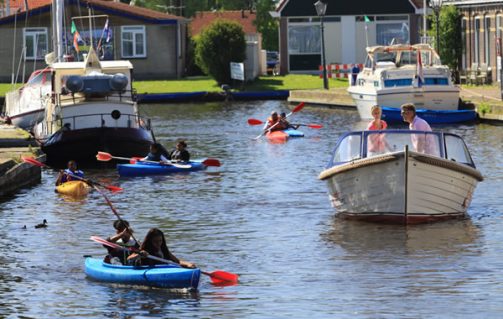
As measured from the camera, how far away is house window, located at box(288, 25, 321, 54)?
7538 cm

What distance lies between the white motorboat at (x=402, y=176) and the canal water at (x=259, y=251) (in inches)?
13.4

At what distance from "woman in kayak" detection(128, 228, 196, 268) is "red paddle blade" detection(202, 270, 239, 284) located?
32cm

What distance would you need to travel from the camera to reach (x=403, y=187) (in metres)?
24.1

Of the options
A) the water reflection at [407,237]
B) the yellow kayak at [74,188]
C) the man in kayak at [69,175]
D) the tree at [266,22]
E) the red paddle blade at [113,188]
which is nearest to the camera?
the water reflection at [407,237]

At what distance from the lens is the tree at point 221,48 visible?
6806 cm

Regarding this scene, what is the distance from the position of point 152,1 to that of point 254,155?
227 feet

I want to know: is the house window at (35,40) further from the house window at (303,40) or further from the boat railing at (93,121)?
the boat railing at (93,121)

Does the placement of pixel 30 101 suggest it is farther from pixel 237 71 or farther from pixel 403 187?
pixel 403 187

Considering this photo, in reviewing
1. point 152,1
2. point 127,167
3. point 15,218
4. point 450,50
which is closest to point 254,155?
point 127,167

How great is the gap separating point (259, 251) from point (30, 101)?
2538 centimetres

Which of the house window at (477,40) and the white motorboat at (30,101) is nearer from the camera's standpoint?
the white motorboat at (30,101)

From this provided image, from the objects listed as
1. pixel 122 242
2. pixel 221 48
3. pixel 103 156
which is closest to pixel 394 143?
pixel 122 242

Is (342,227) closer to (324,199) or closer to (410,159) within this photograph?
(410,159)

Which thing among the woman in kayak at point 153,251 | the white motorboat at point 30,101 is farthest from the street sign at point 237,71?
the woman in kayak at point 153,251
